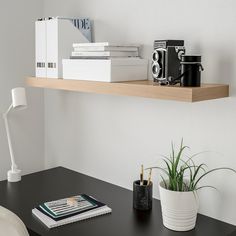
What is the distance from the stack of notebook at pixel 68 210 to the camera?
1596mm

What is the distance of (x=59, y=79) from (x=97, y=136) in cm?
44

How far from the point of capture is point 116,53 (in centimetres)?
170

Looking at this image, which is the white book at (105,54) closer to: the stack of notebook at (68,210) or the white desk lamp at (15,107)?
the white desk lamp at (15,107)

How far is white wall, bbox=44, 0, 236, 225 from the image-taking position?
5.12 feet

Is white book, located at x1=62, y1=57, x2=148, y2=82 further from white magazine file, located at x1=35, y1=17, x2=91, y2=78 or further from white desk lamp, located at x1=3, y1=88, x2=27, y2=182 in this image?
white desk lamp, located at x1=3, y1=88, x2=27, y2=182

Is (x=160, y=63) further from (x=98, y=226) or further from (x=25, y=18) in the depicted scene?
(x=25, y=18)

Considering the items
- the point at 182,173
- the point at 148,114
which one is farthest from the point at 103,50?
the point at 182,173

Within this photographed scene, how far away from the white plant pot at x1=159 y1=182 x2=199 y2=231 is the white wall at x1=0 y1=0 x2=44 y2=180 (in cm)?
117

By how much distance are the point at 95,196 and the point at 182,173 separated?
54 centimetres

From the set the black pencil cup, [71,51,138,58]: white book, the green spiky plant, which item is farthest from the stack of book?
the black pencil cup

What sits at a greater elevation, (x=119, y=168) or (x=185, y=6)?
(x=185, y=6)

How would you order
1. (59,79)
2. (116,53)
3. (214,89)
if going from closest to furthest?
(214,89) < (116,53) < (59,79)

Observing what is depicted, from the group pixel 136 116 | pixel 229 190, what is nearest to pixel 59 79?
pixel 136 116

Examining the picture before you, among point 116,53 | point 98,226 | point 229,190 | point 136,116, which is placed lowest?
point 98,226
